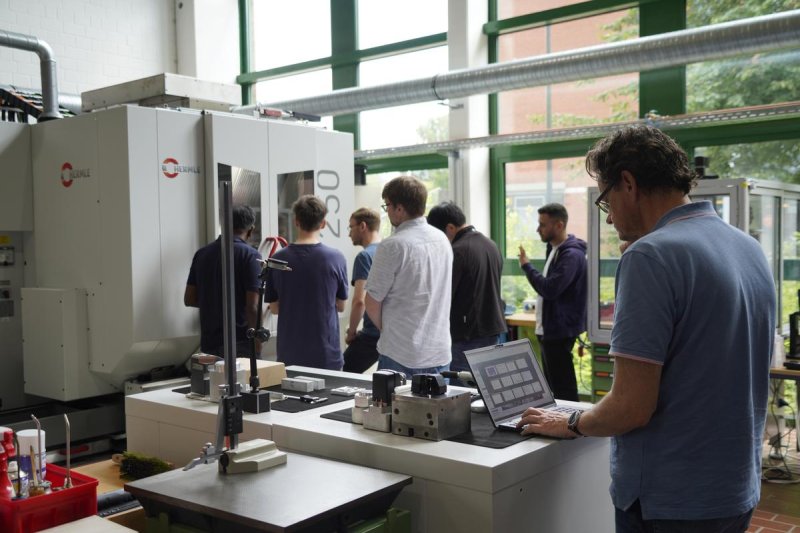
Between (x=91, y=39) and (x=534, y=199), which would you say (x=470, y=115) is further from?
(x=91, y=39)

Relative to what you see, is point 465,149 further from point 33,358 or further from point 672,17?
point 33,358

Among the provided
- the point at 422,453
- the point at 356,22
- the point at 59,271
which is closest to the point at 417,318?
the point at 422,453

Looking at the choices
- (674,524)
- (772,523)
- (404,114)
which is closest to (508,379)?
(674,524)

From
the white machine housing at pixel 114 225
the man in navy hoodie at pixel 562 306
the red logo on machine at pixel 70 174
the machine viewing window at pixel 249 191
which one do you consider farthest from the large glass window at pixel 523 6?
the red logo on machine at pixel 70 174

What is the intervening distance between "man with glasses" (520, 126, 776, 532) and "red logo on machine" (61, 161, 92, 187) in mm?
2661

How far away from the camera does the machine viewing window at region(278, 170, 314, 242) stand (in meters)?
3.82

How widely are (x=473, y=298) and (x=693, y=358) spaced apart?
2.49 m

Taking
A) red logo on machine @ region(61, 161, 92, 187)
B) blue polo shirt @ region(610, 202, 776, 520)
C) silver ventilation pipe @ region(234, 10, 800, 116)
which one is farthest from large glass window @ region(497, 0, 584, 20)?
blue polo shirt @ region(610, 202, 776, 520)

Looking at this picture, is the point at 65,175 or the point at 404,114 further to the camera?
the point at 404,114

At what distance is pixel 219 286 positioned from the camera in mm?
3285

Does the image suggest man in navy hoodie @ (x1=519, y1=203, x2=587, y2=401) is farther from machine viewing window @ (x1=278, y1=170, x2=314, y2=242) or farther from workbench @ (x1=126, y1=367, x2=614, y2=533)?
workbench @ (x1=126, y1=367, x2=614, y2=533)

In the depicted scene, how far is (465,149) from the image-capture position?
555 centimetres

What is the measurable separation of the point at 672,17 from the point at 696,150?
0.93 metres

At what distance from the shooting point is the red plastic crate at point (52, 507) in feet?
4.74
